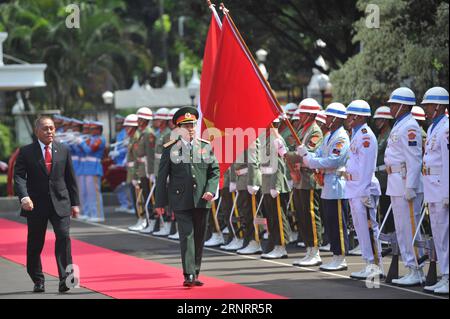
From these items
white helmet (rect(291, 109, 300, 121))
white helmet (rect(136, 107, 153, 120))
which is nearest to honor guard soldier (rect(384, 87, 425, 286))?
white helmet (rect(291, 109, 300, 121))

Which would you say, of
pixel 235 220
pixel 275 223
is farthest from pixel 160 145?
pixel 275 223

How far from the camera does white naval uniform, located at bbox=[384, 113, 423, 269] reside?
12.1 metres

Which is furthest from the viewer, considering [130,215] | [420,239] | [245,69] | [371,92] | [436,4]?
[130,215]

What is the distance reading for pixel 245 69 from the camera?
538 inches

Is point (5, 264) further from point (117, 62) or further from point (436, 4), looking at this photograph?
point (117, 62)

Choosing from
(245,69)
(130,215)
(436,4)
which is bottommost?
(130,215)

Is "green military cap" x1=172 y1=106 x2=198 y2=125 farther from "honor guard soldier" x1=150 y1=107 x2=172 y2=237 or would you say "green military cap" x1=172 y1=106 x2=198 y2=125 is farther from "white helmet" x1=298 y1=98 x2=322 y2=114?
"honor guard soldier" x1=150 y1=107 x2=172 y2=237

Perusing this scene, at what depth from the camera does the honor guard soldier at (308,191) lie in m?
14.6

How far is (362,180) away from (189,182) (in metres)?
2.06

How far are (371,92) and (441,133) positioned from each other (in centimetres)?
1059

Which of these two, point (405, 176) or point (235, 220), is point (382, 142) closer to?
point (235, 220)

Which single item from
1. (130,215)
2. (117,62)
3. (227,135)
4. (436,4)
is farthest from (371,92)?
(117,62)

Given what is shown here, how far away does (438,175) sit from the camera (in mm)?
11273

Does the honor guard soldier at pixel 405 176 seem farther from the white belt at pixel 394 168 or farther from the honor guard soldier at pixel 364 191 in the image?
the honor guard soldier at pixel 364 191
